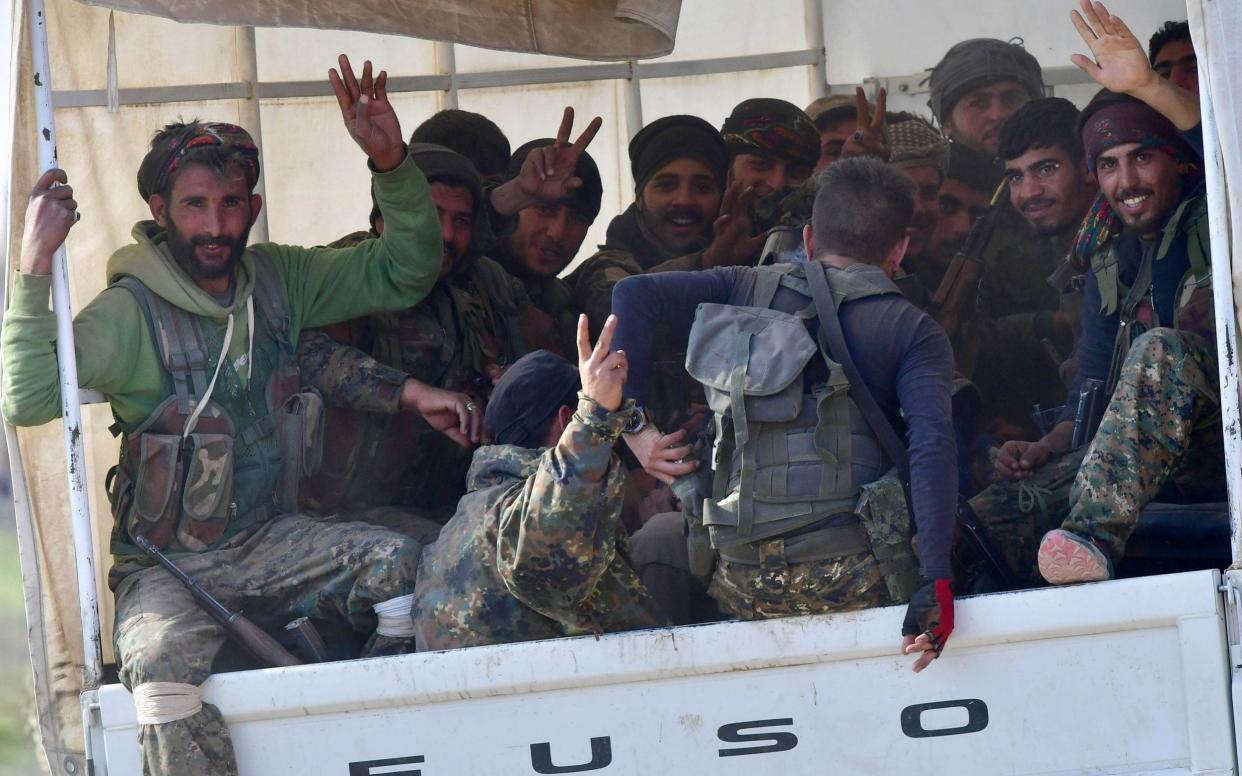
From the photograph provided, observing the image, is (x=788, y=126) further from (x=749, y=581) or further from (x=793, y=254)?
(x=749, y=581)

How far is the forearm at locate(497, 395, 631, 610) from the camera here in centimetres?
270

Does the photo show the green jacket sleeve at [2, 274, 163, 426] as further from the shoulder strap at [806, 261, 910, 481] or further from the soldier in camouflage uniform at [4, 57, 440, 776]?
the shoulder strap at [806, 261, 910, 481]

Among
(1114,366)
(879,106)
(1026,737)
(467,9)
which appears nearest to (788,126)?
(879,106)

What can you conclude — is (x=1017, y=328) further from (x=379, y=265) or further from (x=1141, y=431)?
(x=379, y=265)

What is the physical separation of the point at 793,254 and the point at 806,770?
124cm

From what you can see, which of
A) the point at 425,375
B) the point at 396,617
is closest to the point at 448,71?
the point at 425,375

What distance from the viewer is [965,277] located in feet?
14.6

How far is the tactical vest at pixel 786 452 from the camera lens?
9.23 feet

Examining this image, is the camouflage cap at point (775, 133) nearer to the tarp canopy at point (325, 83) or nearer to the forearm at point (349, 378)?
the tarp canopy at point (325, 83)

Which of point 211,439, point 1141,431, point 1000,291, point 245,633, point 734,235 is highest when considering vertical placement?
point 734,235

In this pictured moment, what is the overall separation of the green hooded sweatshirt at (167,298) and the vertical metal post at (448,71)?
1.21 metres

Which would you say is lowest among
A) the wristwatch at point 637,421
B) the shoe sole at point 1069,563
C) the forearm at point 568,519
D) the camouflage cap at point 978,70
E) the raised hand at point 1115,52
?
the shoe sole at point 1069,563

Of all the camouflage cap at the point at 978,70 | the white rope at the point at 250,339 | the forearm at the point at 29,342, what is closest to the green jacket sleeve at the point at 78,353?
the forearm at the point at 29,342

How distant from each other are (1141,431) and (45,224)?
7.44 feet
